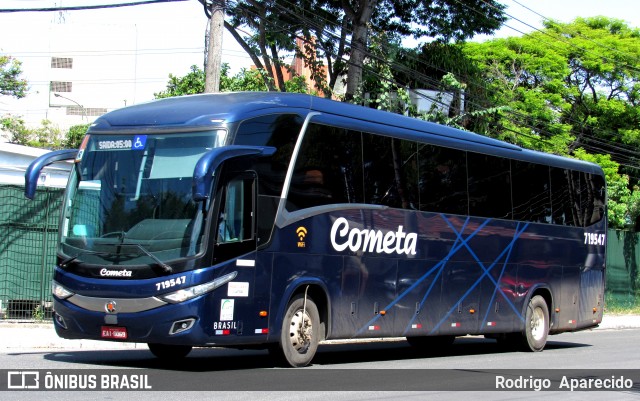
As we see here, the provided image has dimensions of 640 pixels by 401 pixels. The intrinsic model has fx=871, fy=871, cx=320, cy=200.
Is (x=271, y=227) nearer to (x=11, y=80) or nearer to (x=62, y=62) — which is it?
(x=11, y=80)

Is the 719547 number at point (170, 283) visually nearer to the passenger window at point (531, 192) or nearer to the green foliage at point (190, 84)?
the passenger window at point (531, 192)

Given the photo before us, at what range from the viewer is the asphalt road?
984 cm

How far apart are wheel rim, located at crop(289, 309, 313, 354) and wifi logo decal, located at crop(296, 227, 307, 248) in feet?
3.10

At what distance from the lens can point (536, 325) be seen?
18.6 metres

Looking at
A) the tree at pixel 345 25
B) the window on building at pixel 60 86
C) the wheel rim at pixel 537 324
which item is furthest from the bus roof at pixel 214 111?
the window on building at pixel 60 86

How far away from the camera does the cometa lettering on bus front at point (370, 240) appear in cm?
1323

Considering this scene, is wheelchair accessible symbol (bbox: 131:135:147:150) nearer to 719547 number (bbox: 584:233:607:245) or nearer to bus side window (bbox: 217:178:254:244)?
bus side window (bbox: 217:178:254:244)

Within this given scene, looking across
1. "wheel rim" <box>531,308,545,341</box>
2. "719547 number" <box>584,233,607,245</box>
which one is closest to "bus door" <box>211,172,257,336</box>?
"wheel rim" <box>531,308,545,341</box>

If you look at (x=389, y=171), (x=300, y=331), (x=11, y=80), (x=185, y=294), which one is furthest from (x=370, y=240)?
(x=11, y=80)

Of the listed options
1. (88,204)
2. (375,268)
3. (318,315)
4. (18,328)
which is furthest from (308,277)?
(18,328)

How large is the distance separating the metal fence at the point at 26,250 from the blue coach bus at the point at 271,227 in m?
5.69

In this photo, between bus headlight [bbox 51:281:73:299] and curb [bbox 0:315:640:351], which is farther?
curb [bbox 0:315:640:351]

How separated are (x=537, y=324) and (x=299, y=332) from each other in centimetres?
792

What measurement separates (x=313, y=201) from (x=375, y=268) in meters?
1.96
